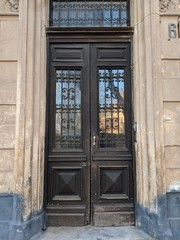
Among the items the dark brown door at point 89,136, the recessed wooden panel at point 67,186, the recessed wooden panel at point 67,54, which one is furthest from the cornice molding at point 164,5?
the recessed wooden panel at point 67,186

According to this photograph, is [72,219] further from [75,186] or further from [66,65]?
[66,65]

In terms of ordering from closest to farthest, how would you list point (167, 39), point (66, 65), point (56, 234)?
point (56, 234) < point (167, 39) < point (66, 65)

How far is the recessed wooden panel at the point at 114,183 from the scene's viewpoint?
14.0ft

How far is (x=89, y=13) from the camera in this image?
457cm

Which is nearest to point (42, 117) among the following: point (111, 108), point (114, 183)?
point (111, 108)

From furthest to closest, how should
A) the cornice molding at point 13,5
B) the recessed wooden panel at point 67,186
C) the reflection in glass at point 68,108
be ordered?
the reflection in glass at point 68,108 < the recessed wooden panel at point 67,186 < the cornice molding at point 13,5

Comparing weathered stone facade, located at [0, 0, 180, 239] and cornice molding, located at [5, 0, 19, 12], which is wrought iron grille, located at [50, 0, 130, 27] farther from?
cornice molding, located at [5, 0, 19, 12]

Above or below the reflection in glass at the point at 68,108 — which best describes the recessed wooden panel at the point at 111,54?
above

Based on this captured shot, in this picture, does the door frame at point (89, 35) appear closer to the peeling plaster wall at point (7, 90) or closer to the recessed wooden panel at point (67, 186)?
the peeling plaster wall at point (7, 90)

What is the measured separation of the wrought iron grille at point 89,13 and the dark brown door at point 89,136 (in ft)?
1.29

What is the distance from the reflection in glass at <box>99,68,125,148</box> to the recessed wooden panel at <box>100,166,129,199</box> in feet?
1.35

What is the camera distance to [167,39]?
13.5ft

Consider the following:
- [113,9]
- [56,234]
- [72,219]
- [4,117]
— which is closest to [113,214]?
[72,219]

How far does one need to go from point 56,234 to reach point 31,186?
0.78 meters
